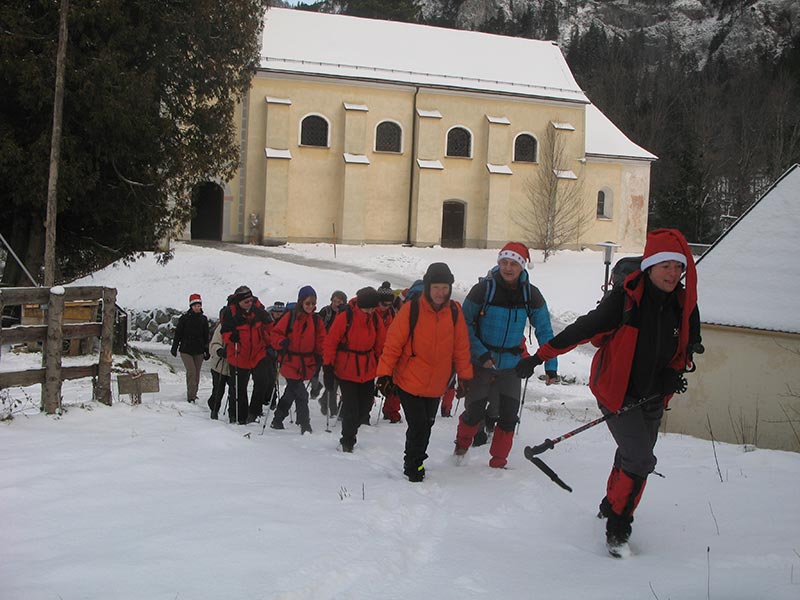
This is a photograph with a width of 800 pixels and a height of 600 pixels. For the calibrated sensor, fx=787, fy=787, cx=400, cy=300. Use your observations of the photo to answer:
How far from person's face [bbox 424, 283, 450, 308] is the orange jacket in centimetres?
7

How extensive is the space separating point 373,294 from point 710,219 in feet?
153

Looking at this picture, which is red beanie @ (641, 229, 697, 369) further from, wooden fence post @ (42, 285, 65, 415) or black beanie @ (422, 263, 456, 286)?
wooden fence post @ (42, 285, 65, 415)

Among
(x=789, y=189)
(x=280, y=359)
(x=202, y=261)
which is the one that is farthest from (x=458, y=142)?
(x=280, y=359)

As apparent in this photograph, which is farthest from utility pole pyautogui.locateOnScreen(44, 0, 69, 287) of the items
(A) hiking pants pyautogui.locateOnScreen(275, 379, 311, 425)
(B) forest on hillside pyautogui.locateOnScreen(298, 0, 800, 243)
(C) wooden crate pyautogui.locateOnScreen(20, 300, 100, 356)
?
(B) forest on hillside pyautogui.locateOnScreen(298, 0, 800, 243)

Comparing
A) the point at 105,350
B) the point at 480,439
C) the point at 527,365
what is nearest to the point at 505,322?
the point at 527,365

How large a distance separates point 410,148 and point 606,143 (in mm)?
11267

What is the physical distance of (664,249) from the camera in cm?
445

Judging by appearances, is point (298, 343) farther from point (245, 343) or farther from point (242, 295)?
point (242, 295)

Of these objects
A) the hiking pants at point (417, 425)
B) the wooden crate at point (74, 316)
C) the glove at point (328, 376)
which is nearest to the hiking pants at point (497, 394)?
the hiking pants at point (417, 425)

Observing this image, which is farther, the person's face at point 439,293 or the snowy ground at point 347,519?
the person's face at point 439,293

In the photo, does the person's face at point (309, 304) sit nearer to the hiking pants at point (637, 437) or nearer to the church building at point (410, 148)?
the hiking pants at point (637, 437)

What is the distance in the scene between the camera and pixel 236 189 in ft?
118

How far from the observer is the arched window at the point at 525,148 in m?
39.6

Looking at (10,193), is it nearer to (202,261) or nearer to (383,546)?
(202,261)
